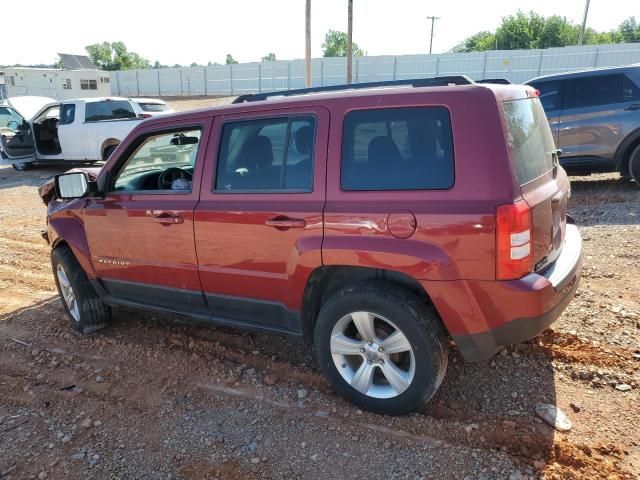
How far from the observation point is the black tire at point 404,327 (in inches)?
109

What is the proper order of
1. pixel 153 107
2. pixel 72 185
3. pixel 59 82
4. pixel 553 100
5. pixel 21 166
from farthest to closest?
pixel 59 82 < pixel 21 166 < pixel 153 107 < pixel 553 100 < pixel 72 185

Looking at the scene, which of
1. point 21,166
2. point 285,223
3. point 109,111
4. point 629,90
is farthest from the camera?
point 21,166

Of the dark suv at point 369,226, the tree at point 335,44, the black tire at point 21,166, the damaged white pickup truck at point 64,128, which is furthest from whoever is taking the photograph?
the tree at point 335,44

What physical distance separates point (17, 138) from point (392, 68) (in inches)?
1042

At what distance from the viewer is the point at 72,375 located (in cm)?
374

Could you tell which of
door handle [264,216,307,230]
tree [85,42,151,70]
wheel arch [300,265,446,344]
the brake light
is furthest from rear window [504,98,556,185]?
tree [85,42,151,70]

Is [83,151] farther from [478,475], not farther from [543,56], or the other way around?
[543,56]

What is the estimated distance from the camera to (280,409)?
320 centimetres

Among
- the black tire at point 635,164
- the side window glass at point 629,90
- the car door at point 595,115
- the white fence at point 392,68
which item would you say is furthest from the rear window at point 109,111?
the white fence at point 392,68

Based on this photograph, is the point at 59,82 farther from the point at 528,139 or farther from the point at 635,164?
the point at 528,139

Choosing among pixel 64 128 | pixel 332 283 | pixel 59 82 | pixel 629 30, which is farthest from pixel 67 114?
pixel 629 30

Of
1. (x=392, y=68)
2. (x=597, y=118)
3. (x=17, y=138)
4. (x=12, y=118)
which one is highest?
(x=392, y=68)

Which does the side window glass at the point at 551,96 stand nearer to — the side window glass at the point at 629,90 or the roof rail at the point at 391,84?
the side window glass at the point at 629,90

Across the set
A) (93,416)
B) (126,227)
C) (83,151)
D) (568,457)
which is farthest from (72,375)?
(83,151)
